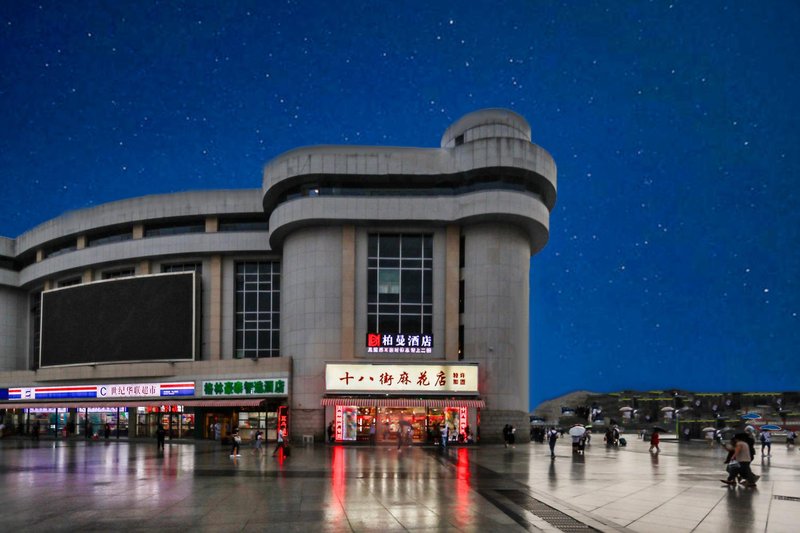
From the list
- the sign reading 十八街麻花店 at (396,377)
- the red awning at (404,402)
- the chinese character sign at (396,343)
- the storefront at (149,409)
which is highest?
the chinese character sign at (396,343)

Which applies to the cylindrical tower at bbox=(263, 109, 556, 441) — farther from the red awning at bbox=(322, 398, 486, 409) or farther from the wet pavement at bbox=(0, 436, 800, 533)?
the wet pavement at bbox=(0, 436, 800, 533)

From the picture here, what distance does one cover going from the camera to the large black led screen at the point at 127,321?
188 ft

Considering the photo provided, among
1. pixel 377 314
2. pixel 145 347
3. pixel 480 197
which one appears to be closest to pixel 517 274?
pixel 480 197

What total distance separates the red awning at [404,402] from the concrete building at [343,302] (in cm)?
10

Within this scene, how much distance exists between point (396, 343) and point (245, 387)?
1239 cm

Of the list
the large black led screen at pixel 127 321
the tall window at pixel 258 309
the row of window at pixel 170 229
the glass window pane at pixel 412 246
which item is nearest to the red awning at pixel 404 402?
the glass window pane at pixel 412 246

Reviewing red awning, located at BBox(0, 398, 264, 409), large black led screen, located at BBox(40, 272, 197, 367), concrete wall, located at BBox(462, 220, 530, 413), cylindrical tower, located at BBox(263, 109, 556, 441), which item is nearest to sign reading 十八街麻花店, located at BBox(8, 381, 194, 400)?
red awning, located at BBox(0, 398, 264, 409)

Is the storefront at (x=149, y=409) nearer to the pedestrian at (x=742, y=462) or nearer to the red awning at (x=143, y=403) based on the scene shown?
the red awning at (x=143, y=403)

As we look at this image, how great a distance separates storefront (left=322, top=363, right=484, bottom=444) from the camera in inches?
1900

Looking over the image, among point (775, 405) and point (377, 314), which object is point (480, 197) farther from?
point (775, 405)

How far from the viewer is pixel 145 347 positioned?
58.1m

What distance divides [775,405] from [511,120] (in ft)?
218

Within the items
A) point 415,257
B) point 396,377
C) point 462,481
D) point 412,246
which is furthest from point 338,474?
point 412,246

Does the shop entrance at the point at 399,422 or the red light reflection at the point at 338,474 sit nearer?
the red light reflection at the point at 338,474
